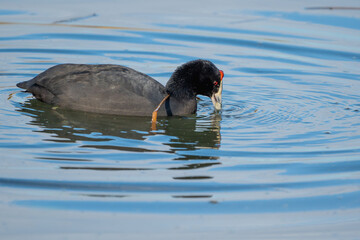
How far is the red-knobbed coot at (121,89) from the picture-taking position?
8523 mm

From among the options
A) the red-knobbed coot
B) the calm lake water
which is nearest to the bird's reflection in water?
the calm lake water

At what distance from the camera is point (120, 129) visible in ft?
26.1

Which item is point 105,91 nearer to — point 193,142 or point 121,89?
point 121,89

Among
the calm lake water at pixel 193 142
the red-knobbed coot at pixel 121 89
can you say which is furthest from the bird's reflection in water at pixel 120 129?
the red-knobbed coot at pixel 121 89

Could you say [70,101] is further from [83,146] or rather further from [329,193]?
[329,193]

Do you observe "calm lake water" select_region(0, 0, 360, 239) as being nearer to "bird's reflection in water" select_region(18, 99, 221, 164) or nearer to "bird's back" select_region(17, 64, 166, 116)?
"bird's reflection in water" select_region(18, 99, 221, 164)

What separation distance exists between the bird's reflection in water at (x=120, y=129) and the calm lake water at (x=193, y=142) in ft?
0.08

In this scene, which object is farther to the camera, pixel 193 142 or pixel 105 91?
pixel 105 91

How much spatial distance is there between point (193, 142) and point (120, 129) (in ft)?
3.12

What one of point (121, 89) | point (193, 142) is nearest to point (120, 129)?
point (121, 89)

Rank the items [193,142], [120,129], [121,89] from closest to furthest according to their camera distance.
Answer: [193,142], [120,129], [121,89]

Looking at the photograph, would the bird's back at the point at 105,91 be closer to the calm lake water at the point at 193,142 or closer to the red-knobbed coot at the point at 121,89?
the red-knobbed coot at the point at 121,89

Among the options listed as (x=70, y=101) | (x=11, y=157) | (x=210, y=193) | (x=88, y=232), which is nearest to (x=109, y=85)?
(x=70, y=101)

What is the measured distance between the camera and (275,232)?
5121mm
